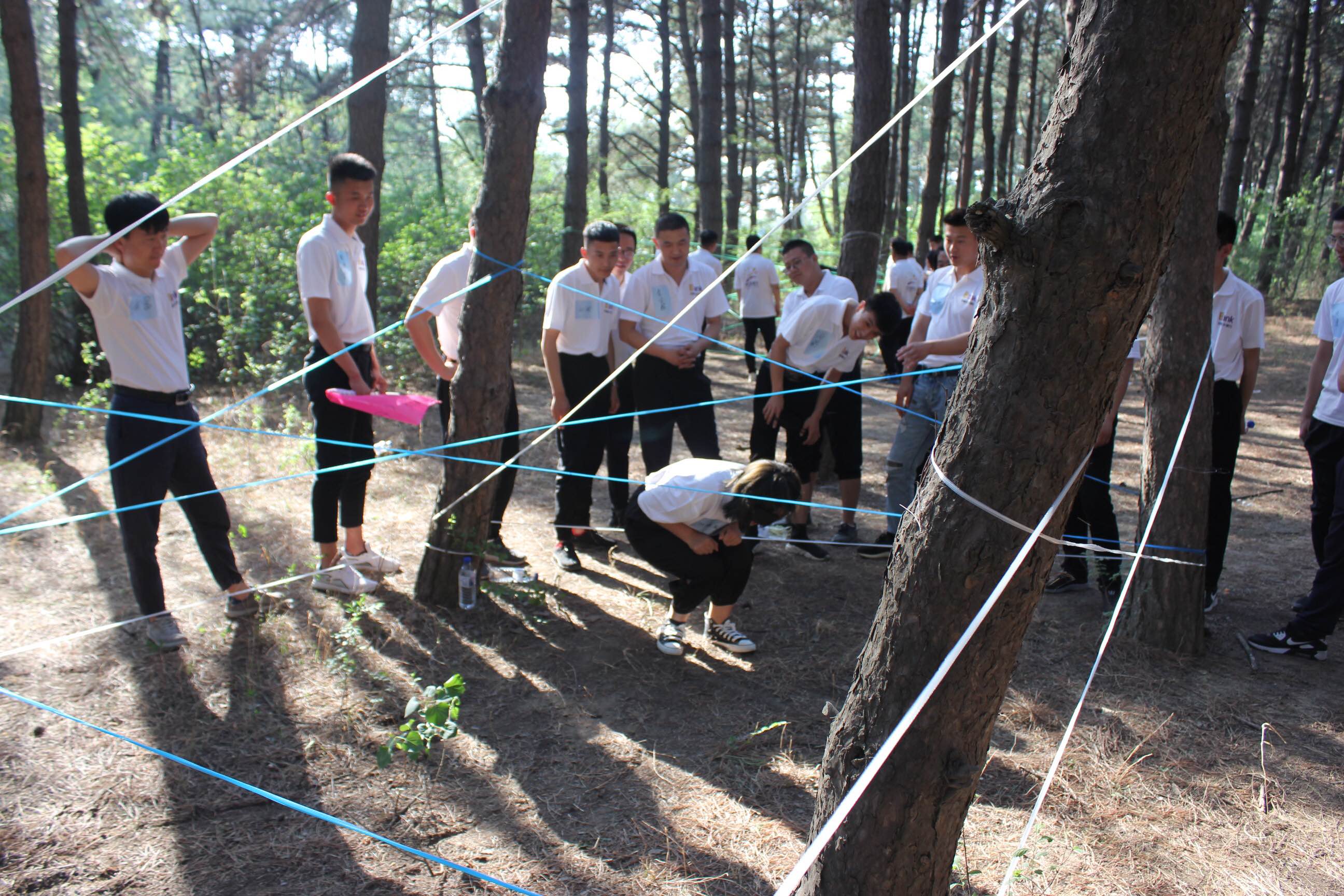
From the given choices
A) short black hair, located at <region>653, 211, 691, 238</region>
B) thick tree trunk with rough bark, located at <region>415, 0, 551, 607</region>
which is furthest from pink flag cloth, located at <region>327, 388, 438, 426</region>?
short black hair, located at <region>653, 211, 691, 238</region>

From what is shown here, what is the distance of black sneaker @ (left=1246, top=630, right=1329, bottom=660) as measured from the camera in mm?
3703

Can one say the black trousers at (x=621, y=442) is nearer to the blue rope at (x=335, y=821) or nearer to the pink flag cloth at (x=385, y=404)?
the pink flag cloth at (x=385, y=404)

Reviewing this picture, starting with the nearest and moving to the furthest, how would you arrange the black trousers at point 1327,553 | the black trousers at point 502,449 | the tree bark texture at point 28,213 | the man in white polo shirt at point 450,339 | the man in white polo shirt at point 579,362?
1. the black trousers at point 1327,553
2. the man in white polo shirt at point 450,339
3. the black trousers at point 502,449
4. the man in white polo shirt at point 579,362
5. the tree bark texture at point 28,213

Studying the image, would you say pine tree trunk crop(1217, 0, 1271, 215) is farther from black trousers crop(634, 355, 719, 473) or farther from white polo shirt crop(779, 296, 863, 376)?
black trousers crop(634, 355, 719, 473)

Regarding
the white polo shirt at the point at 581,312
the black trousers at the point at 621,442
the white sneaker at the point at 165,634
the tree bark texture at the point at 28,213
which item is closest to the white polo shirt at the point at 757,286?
the black trousers at the point at 621,442

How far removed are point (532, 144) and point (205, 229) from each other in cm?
139

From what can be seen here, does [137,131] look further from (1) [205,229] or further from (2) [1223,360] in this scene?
(2) [1223,360]

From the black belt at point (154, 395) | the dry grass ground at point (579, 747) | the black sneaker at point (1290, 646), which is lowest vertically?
the dry grass ground at point (579, 747)

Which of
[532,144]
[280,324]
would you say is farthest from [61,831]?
[280,324]

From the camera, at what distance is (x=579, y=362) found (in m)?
4.85

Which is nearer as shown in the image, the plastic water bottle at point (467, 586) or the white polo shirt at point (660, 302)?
the plastic water bottle at point (467, 586)

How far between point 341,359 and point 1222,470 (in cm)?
397

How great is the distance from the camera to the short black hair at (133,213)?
3270 millimetres

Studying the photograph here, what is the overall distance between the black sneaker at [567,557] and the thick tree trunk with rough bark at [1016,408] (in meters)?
2.88
